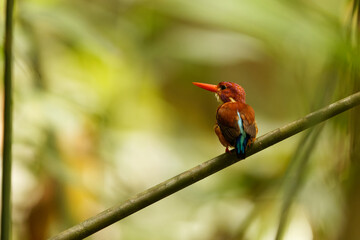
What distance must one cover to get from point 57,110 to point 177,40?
0.80m

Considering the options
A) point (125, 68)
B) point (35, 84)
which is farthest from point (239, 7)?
point (125, 68)

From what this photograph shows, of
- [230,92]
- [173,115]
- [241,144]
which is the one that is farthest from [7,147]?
[173,115]

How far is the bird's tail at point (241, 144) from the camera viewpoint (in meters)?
1.13

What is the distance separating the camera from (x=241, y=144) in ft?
3.86

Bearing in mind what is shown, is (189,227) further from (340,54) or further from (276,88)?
(340,54)

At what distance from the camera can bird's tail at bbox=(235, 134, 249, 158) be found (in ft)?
3.69

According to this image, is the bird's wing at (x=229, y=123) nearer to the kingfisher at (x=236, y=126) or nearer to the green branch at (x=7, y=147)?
the kingfisher at (x=236, y=126)

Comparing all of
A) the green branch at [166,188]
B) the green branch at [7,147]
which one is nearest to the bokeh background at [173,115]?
the green branch at [166,188]

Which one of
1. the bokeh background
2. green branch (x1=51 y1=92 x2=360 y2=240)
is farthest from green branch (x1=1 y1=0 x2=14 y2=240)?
the bokeh background

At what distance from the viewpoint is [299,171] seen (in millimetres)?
823

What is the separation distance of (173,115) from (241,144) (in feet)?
8.11

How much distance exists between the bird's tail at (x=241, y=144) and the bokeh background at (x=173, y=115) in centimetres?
11

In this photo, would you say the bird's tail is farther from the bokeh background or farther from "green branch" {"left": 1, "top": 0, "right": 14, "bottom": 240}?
"green branch" {"left": 1, "top": 0, "right": 14, "bottom": 240}

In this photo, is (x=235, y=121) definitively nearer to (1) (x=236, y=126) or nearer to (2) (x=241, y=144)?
(1) (x=236, y=126)
